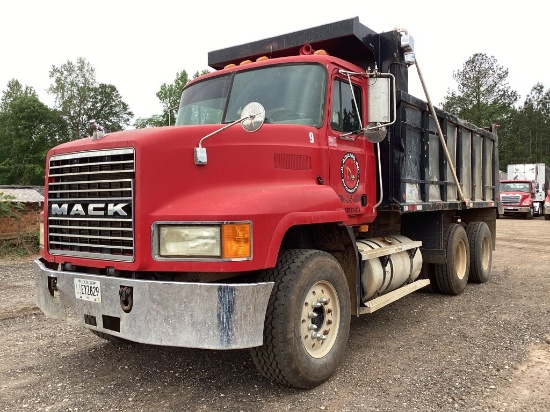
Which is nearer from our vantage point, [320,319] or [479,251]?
[320,319]

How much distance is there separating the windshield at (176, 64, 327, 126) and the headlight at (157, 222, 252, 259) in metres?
1.49

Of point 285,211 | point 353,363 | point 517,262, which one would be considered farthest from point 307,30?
point 517,262

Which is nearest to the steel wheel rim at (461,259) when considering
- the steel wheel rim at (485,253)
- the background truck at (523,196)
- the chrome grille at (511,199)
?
the steel wheel rim at (485,253)

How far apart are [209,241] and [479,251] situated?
6.01m

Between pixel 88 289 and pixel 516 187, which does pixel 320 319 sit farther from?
pixel 516 187

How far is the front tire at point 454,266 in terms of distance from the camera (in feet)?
22.6

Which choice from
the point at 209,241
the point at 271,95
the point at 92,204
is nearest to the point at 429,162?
the point at 271,95

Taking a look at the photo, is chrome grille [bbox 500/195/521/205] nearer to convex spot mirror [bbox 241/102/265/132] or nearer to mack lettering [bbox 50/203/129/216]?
convex spot mirror [bbox 241/102/265/132]

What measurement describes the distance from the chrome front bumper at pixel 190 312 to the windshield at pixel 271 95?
175cm

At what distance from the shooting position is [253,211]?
3.27m

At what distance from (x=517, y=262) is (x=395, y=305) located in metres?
5.38

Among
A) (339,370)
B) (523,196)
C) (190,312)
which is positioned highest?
(523,196)

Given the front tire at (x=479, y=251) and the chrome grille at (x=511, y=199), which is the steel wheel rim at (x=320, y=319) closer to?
the front tire at (x=479, y=251)

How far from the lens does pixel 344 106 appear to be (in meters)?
4.75
